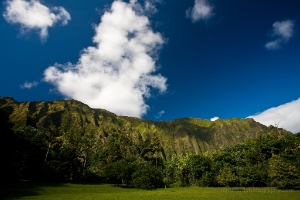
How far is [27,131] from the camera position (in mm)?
76000

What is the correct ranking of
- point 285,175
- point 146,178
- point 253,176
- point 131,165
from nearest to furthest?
point 285,175 < point 146,178 < point 253,176 < point 131,165

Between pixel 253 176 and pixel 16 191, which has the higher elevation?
pixel 253 176

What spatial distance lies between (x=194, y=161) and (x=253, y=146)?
98.8ft

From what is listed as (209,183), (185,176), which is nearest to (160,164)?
(185,176)

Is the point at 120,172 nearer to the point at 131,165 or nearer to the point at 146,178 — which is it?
the point at 131,165

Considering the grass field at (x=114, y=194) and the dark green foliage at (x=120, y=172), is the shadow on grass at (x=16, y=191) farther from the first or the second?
the dark green foliage at (x=120, y=172)

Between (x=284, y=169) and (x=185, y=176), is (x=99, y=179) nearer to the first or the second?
(x=185, y=176)

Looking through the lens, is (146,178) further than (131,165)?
No

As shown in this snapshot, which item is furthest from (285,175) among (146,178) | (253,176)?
(146,178)

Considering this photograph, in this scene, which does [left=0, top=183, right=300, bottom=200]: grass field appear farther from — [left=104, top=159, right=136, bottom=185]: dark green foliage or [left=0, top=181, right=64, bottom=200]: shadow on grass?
[left=104, top=159, right=136, bottom=185]: dark green foliage

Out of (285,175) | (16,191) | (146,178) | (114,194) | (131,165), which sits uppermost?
(131,165)

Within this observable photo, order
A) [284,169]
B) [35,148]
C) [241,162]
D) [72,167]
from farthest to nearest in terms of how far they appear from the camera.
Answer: [241,162]
[72,167]
[35,148]
[284,169]

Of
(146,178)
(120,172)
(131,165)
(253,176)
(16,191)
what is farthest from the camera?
(131,165)

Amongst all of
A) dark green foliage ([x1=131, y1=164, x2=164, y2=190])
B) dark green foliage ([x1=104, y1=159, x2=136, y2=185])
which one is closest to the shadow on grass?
dark green foliage ([x1=104, y1=159, x2=136, y2=185])
